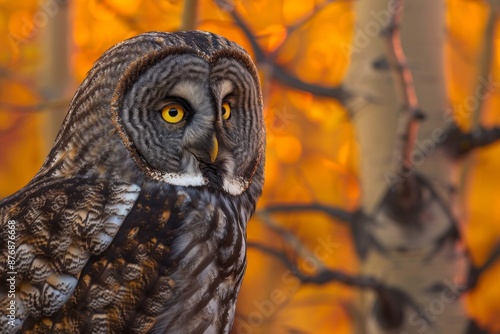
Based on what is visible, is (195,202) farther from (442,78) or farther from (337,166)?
(337,166)

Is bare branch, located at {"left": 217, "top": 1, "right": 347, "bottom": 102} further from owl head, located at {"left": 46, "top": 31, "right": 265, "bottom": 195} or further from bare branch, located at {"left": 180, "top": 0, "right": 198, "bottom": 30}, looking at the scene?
owl head, located at {"left": 46, "top": 31, "right": 265, "bottom": 195}

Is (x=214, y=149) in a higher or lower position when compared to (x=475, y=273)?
higher

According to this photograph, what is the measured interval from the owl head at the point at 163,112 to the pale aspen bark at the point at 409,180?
1.32m

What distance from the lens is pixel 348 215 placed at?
388cm

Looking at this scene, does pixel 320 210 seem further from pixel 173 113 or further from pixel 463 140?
pixel 173 113

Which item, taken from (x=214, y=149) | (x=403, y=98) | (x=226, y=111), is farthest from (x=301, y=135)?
(x=214, y=149)

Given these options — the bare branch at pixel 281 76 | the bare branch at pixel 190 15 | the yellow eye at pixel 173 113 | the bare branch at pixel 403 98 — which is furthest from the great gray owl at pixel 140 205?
the bare branch at pixel 281 76

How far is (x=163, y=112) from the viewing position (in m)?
2.28

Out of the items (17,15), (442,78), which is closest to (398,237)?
(442,78)

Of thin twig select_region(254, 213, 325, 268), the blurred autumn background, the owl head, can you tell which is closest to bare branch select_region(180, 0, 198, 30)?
the owl head

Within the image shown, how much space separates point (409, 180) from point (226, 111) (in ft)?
4.79

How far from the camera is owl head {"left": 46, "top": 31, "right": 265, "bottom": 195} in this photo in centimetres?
221

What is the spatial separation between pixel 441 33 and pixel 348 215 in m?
1.00

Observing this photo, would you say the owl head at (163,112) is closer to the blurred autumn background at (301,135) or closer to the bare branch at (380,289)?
the bare branch at (380,289)
